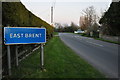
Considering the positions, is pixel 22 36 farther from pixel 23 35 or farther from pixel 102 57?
pixel 102 57

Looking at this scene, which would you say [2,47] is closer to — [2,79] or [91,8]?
[2,79]

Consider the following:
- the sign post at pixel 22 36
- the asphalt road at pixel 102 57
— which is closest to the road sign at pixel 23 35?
the sign post at pixel 22 36

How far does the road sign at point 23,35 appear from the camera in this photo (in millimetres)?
3758

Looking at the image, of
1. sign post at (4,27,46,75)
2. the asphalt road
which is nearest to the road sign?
sign post at (4,27,46,75)

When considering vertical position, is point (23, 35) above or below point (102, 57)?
above

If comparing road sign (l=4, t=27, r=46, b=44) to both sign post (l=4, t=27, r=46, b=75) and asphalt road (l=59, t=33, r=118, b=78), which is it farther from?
asphalt road (l=59, t=33, r=118, b=78)

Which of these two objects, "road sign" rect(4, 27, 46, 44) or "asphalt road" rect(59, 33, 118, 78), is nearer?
"road sign" rect(4, 27, 46, 44)

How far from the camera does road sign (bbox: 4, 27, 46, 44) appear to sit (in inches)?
148

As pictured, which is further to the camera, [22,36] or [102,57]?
[102,57]

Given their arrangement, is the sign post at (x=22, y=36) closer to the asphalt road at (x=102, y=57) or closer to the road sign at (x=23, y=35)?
the road sign at (x=23, y=35)

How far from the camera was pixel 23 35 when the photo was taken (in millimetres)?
4105

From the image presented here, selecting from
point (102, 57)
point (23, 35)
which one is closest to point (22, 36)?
point (23, 35)

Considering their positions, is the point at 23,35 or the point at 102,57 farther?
the point at 102,57

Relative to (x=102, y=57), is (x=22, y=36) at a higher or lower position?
higher
